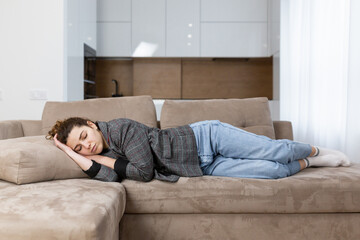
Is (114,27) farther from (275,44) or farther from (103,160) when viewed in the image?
(103,160)

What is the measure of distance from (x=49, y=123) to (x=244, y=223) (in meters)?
1.42

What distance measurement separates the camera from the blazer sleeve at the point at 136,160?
162 centimetres

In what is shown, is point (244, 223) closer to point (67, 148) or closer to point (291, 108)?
point (67, 148)

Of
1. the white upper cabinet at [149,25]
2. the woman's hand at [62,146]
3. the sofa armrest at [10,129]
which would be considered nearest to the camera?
the woman's hand at [62,146]

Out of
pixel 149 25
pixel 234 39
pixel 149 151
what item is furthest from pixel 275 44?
pixel 149 151

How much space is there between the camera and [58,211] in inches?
43.1

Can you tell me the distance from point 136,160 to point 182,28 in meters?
3.19

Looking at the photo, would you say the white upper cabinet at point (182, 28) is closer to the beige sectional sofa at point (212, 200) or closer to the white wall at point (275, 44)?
the white wall at point (275, 44)

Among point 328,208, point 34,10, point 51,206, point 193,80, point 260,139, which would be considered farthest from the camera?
point 193,80

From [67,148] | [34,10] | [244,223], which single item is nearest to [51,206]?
[67,148]

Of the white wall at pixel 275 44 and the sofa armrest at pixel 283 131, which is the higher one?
the white wall at pixel 275 44

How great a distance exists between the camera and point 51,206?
113 centimetres

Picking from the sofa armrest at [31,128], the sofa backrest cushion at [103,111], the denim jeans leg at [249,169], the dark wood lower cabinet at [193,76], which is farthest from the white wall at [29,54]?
the denim jeans leg at [249,169]

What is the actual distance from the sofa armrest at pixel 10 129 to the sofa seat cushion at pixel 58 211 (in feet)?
2.84
